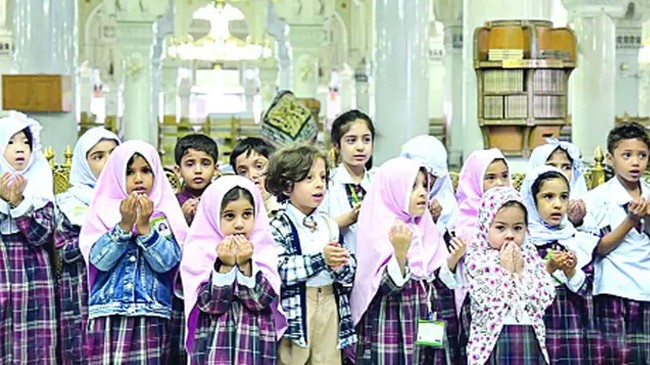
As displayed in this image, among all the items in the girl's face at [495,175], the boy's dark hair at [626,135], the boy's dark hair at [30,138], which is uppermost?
the boy's dark hair at [30,138]

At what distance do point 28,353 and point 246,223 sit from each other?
1.53 metres

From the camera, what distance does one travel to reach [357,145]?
5.34 metres

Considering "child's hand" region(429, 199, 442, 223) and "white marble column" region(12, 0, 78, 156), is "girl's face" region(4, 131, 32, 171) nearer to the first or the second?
"child's hand" region(429, 199, 442, 223)

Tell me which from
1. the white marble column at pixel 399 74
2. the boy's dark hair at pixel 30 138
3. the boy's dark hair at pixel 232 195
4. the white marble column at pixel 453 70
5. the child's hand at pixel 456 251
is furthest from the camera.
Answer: the white marble column at pixel 453 70

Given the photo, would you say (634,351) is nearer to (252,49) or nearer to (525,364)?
(525,364)

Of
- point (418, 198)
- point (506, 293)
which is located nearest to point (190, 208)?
point (418, 198)

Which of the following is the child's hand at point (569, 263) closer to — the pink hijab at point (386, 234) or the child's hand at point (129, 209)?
the pink hijab at point (386, 234)

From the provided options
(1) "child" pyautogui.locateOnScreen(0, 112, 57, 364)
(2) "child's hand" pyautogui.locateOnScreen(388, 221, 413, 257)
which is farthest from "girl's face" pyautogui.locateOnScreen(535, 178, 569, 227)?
(1) "child" pyautogui.locateOnScreen(0, 112, 57, 364)

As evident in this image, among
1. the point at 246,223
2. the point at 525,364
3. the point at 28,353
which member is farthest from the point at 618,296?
the point at 28,353

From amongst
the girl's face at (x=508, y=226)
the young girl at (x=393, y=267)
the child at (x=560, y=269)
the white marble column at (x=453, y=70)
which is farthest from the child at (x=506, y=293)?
the white marble column at (x=453, y=70)

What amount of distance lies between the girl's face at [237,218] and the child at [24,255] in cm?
117

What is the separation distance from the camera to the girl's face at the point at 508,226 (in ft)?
15.2

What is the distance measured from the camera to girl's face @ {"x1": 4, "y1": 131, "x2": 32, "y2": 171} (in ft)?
17.7

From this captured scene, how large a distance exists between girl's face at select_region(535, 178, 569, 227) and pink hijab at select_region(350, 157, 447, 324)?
0.55 m
